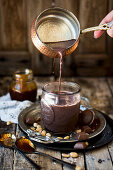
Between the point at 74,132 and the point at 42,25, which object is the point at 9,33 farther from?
the point at 74,132

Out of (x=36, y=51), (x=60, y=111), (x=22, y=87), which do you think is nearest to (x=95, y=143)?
(x=60, y=111)

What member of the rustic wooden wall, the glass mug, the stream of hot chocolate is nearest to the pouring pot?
the stream of hot chocolate

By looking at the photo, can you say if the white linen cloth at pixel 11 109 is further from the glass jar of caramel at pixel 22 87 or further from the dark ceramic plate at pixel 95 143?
the dark ceramic plate at pixel 95 143

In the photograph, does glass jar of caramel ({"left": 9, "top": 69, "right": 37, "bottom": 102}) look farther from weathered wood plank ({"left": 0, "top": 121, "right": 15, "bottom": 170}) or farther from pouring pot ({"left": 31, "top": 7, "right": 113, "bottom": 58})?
weathered wood plank ({"left": 0, "top": 121, "right": 15, "bottom": 170})

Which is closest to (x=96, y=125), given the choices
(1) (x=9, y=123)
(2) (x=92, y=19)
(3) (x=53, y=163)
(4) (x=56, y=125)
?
(4) (x=56, y=125)

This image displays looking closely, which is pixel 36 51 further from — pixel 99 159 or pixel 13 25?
pixel 99 159
